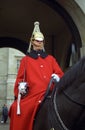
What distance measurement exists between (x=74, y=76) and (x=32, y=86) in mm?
1005

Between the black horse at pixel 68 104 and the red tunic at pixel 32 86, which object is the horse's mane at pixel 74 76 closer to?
the black horse at pixel 68 104

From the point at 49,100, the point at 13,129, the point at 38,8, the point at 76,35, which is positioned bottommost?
the point at 13,129

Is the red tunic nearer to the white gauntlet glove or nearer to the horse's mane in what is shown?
the white gauntlet glove

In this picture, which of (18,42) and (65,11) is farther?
(18,42)

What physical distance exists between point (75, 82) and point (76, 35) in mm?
5674

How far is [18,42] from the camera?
581 inches

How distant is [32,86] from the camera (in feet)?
15.3

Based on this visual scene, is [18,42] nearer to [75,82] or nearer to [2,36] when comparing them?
[2,36]

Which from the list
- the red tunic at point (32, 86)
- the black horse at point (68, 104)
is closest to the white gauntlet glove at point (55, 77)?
the red tunic at point (32, 86)

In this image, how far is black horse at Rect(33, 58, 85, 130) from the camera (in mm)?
3643

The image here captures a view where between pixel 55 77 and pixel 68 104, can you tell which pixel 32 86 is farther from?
pixel 68 104

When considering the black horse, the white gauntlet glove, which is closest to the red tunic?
the white gauntlet glove

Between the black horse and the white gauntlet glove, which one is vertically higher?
the white gauntlet glove

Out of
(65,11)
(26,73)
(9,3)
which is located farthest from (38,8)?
(26,73)
